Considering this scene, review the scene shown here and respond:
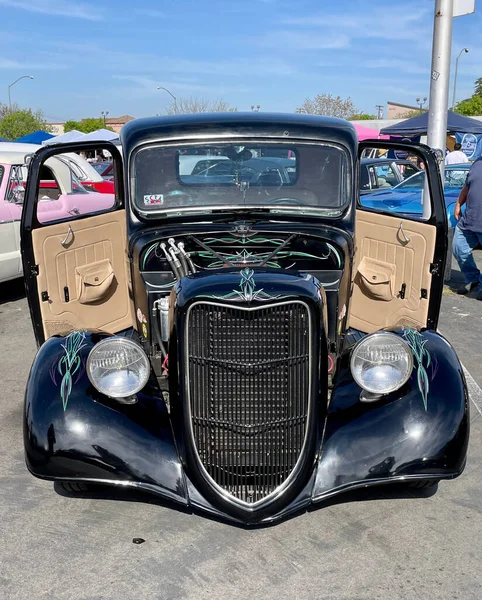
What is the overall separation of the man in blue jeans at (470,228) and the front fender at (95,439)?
6076mm

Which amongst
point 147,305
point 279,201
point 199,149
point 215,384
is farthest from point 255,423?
point 199,149

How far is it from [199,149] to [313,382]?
79.8 inches

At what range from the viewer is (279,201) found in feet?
14.7

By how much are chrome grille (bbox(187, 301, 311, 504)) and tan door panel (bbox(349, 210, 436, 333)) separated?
1495 mm

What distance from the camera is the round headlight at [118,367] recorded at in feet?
10.9

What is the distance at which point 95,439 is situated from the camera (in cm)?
319

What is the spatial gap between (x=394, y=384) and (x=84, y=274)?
260 cm

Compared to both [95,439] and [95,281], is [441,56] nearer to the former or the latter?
[95,281]

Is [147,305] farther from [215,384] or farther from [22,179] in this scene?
[22,179]

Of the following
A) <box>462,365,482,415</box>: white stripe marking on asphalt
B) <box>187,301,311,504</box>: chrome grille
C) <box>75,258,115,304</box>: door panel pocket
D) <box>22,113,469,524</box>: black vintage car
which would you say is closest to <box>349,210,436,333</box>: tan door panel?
<box>22,113,469,524</box>: black vintage car

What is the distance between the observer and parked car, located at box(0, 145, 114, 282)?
834 centimetres

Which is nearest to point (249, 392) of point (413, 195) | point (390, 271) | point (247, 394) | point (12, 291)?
point (247, 394)

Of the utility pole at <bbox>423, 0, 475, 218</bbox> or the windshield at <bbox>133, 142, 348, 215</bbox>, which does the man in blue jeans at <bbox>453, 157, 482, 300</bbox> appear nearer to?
the utility pole at <bbox>423, 0, 475, 218</bbox>

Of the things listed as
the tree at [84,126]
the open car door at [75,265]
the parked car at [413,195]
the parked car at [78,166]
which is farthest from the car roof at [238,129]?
the tree at [84,126]
